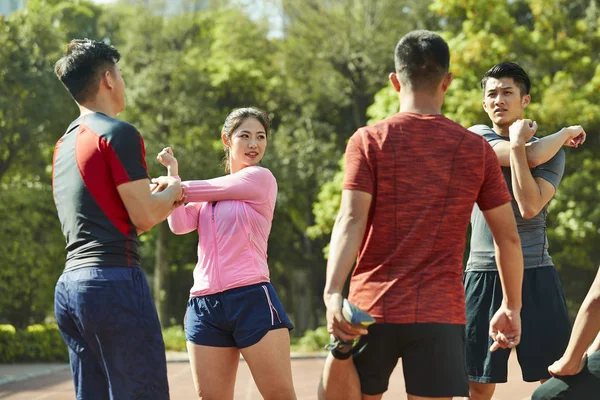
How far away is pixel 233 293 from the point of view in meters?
4.49

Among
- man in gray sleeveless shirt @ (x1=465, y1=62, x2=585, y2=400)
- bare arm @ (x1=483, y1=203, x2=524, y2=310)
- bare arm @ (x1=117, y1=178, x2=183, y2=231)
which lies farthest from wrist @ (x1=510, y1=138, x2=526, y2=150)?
bare arm @ (x1=117, y1=178, x2=183, y2=231)

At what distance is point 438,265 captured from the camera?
3.15m

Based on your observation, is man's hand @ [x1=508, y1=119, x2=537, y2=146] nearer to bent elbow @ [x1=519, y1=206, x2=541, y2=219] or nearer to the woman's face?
bent elbow @ [x1=519, y1=206, x2=541, y2=219]

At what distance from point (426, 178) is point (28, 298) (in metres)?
21.3

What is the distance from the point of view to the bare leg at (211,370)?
446cm

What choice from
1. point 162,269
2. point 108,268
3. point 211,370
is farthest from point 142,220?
point 162,269

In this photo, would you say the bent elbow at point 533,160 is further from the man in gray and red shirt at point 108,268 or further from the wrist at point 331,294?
the man in gray and red shirt at point 108,268

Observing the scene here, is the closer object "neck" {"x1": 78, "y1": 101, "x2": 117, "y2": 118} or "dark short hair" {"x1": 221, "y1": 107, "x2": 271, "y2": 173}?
"neck" {"x1": 78, "y1": 101, "x2": 117, "y2": 118}

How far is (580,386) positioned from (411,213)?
996 mm

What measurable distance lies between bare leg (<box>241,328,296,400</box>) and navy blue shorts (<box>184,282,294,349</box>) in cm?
4

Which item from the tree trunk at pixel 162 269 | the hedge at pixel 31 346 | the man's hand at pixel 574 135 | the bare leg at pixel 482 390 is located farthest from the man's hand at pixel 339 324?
the tree trunk at pixel 162 269

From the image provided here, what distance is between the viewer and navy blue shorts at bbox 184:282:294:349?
14.6ft

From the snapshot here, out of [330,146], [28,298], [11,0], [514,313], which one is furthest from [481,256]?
[11,0]

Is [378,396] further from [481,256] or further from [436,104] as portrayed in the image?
[481,256]
